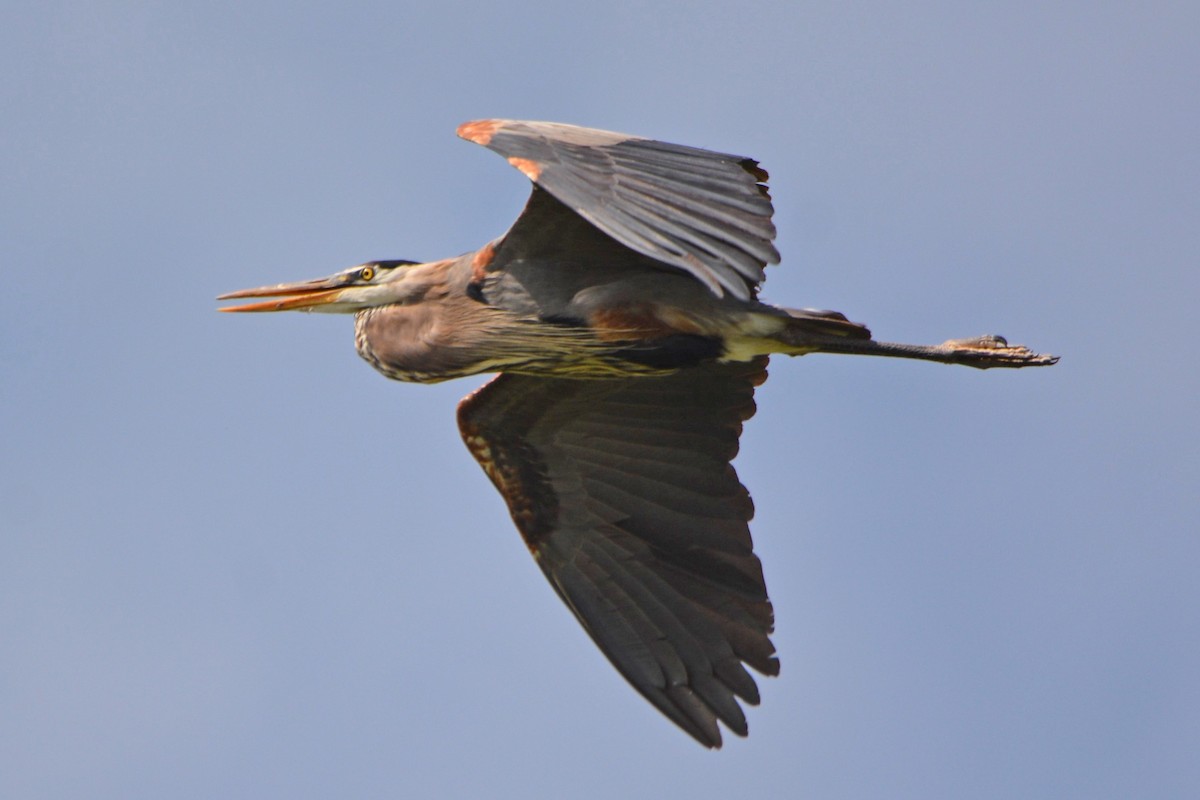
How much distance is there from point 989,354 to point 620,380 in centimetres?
167

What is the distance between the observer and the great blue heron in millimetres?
7590

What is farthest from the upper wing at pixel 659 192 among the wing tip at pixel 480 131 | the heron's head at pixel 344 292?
the heron's head at pixel 344 292

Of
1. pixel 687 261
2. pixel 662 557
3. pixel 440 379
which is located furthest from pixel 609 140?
pixel 662 557

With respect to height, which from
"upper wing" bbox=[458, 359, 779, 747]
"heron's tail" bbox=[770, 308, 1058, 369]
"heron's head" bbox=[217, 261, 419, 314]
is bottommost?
"upper wing" bbox=[458, 359, 779, 747]

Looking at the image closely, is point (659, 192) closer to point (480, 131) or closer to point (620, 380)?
point (480, 131)

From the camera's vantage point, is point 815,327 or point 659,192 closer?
point 659,192

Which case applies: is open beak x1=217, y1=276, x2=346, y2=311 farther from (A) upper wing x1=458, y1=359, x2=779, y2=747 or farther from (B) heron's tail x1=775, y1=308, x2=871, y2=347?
(B) heron's tail x1=775, y1=308, x2=871, y2=347

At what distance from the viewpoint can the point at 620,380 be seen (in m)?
8.52

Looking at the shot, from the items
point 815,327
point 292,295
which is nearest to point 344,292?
point 292,295

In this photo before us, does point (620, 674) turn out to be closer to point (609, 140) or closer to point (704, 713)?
Result: point (704, 713)

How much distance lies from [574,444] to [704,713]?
1.39 metres

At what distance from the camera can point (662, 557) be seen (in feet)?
27.6

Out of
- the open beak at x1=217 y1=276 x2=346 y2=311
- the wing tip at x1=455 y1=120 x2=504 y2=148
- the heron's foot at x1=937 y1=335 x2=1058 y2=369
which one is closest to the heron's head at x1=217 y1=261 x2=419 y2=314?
the open beak at x1=217 y1=276 x2=346 y2=311

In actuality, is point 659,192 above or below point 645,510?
above
